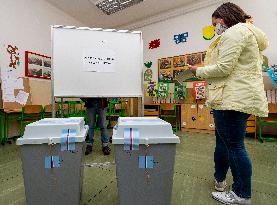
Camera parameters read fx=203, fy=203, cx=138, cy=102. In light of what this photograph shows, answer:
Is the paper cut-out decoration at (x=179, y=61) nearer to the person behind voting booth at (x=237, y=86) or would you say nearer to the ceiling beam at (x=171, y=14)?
the ceiling beam at (x=171, y=14)

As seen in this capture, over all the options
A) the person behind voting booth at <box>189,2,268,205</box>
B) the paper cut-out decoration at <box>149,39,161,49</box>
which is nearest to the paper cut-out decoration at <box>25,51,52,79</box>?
the paper cut-out decoration at <box>149,39,161,49</box>

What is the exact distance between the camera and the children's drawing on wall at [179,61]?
15.8ft

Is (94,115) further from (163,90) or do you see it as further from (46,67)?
(163,90)

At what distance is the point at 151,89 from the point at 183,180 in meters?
3.56

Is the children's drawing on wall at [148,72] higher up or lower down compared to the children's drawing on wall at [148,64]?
lower down

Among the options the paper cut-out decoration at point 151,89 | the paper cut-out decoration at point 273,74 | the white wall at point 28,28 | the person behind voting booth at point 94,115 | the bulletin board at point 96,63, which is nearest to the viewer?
the bulletin board at point 96,63

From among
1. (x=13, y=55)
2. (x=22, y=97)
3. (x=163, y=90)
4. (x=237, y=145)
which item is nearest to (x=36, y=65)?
(x=13, y=55)

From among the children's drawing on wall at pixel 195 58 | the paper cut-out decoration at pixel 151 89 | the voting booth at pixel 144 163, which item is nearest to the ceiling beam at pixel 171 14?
the children's drawing on wall at pixel 195 58

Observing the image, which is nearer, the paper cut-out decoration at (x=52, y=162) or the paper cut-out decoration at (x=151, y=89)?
the paper cut-out decoration at (x=52, y=162)

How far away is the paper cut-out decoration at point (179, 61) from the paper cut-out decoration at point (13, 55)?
335cm

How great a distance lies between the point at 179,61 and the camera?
4.88m

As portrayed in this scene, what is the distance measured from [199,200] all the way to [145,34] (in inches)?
190

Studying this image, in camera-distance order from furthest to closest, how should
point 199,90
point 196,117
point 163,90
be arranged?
point 163,90
point 199,90
point 196,117

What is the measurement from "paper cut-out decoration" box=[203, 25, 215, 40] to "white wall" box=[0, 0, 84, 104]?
10.9 feet
